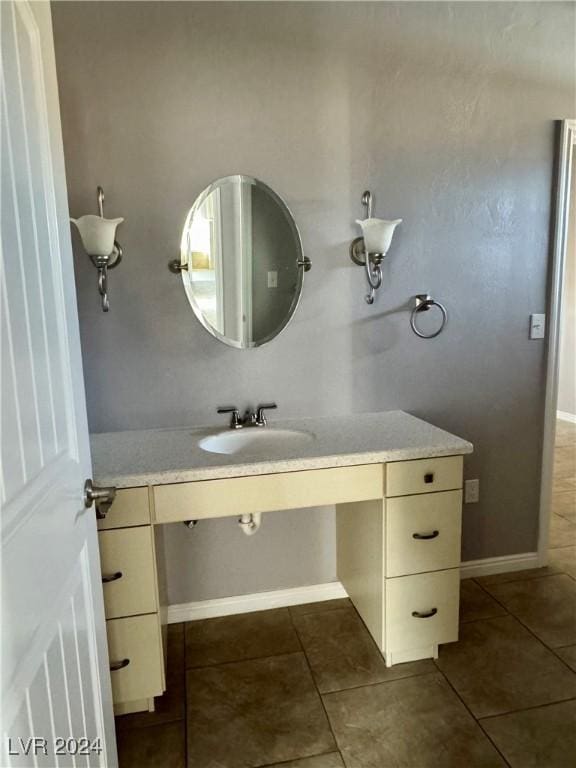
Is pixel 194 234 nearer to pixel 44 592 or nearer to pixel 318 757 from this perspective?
pixel 44 592

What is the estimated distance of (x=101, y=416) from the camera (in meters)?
1.90

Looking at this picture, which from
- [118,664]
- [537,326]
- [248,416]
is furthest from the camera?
[537,326]

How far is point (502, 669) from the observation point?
5.84 feet

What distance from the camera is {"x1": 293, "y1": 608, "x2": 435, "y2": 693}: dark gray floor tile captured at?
1.75 metres

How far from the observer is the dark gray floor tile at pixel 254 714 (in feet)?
4.83

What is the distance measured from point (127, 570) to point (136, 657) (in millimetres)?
281

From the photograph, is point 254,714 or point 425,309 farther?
point 425,309

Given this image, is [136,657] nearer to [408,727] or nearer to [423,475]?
[408,727]

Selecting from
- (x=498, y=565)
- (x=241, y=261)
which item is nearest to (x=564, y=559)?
(x=498, y=565)

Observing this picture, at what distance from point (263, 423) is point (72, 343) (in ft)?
3.27

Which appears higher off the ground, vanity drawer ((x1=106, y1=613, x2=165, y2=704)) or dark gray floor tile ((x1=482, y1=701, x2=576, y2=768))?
vanity drawer ((x1=106, y1=613, x2=165, y2=704))

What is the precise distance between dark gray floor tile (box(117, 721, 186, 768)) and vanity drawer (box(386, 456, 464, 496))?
963 mm

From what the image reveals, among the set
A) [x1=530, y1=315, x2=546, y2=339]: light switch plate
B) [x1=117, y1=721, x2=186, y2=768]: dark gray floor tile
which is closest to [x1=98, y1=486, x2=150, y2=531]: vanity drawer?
[x1=117, y1=721, x2=186, y2=768]: dark gray floor tile

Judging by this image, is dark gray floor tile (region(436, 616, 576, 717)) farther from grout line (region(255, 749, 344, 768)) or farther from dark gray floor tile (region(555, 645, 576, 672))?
grout line (region(255, 749, 344, 768))
